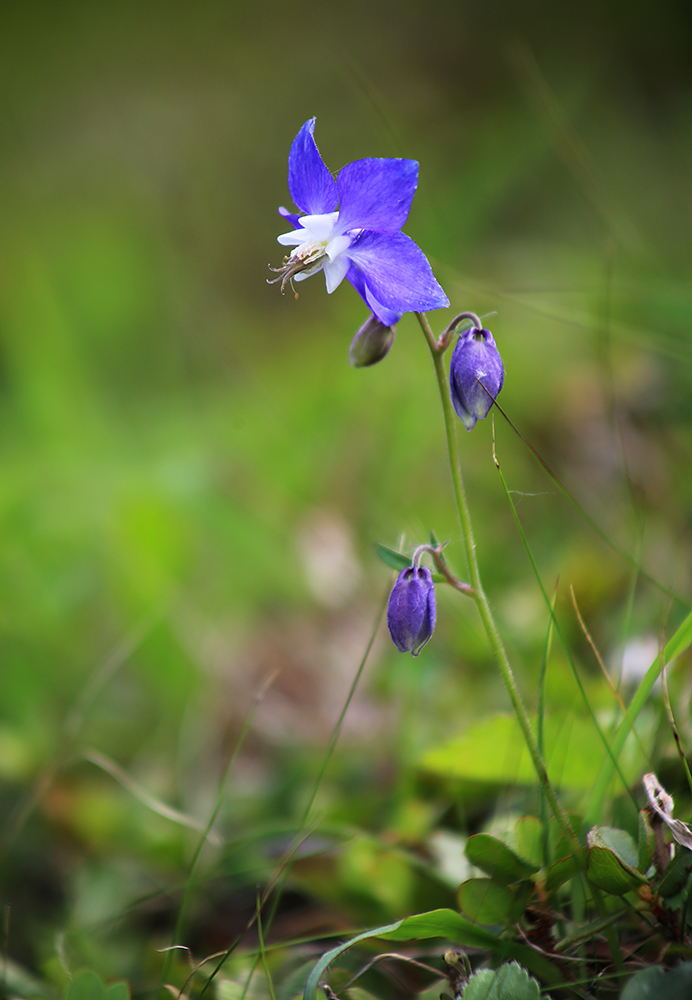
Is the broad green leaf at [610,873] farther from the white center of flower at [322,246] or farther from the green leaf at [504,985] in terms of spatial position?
the white center of flower at [322,246]

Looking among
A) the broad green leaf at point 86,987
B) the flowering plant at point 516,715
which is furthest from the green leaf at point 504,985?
the broad green leaf at point 86,987

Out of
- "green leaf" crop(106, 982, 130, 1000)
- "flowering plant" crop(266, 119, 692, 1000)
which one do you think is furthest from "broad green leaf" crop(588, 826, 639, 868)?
"green leaf" crop(106, 982, 130, 1000)

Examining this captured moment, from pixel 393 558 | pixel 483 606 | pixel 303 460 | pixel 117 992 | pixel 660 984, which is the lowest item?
pixel 660 984

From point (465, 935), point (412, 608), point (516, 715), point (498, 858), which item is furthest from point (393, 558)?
point (465, 935)

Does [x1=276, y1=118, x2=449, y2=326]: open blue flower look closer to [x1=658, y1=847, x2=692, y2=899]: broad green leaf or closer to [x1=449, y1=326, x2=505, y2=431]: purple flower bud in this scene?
[x1=449, y1=326, x2=505, y2=431]: purple flower bud

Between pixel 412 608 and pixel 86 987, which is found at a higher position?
pixel 412 608

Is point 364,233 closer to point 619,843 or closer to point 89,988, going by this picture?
point 619,843

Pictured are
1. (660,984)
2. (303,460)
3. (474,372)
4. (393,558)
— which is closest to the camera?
Answer: (660,984)
